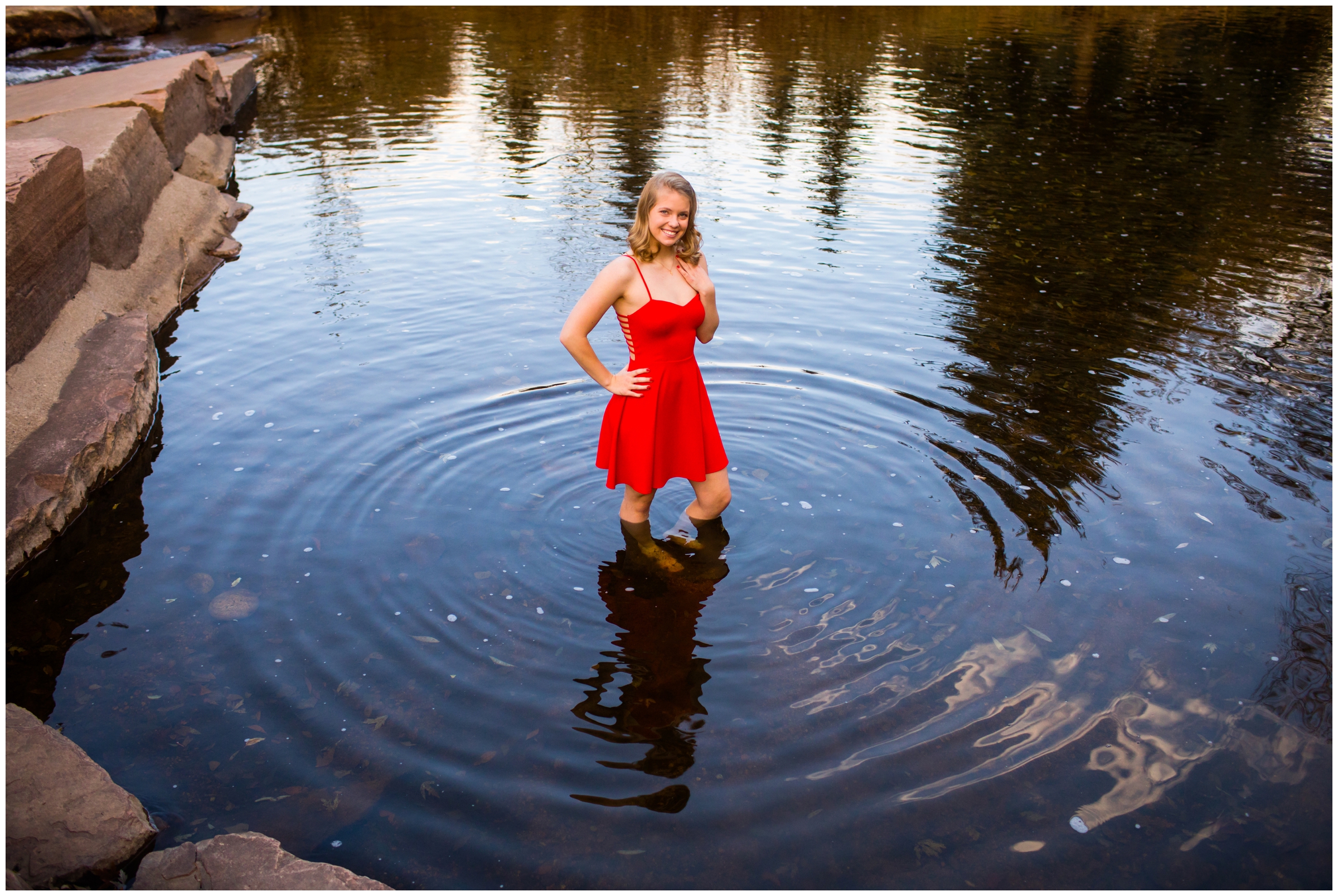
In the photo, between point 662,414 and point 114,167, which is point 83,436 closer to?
point 662,414

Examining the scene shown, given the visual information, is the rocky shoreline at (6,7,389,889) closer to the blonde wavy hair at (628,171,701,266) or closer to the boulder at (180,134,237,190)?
the boulder at (180,134,237,190)

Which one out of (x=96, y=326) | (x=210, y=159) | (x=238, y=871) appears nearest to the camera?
(x=238, y=871)

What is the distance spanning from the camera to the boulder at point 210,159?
14.1m

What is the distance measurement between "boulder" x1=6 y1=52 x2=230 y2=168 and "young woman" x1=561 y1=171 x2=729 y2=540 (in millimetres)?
10788

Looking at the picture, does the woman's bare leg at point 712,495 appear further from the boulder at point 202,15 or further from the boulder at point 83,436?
the boulder at point 202,15

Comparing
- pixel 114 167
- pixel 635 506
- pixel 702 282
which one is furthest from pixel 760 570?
pixel 114 167

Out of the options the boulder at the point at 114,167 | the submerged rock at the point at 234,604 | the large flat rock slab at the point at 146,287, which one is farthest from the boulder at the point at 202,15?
the submerged rock at the point at 234,604

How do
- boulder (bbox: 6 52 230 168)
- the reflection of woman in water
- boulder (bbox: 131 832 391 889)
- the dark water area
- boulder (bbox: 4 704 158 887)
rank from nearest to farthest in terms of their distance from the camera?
boulder (bbox: 131 832 391 889)
boulder (bbox: 4 704 158 887)
the dark water area
the reflection of woman in water
boulder (bbox: 6 52 230 168)

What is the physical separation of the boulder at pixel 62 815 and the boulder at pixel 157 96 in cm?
1095

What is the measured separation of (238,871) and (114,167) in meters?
9.30

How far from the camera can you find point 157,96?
1389cm

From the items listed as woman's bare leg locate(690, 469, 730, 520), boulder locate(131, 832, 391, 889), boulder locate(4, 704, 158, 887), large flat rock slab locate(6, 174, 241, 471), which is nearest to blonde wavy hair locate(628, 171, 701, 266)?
woman's bare leg locate(690, 469, 730, 520)

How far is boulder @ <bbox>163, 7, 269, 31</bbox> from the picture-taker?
29125 millimetres

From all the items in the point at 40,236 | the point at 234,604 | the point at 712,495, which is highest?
the point at 40,236
